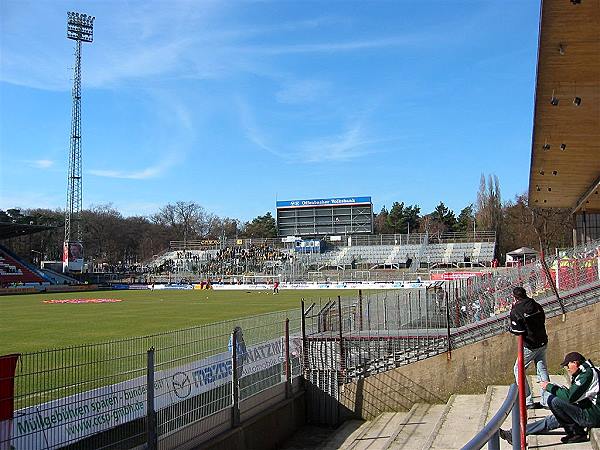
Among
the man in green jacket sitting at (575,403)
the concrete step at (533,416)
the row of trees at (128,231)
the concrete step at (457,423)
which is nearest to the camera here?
the man in green jacket sitting at (575,403)

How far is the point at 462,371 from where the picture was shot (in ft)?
40.4

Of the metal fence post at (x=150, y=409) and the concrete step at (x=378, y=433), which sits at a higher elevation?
the metal fence post at (x=150, y=409)

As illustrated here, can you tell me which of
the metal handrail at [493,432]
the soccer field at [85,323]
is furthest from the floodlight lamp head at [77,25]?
the metal handrail at [493,432]

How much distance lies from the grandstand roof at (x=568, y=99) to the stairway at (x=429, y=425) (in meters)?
6.25

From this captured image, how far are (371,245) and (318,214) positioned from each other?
10.1 m

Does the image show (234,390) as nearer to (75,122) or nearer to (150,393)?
(150,393)

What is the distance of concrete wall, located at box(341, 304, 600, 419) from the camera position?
39.5 feet

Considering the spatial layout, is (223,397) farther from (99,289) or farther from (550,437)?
(99,289)

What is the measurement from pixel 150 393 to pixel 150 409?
0.19 meters

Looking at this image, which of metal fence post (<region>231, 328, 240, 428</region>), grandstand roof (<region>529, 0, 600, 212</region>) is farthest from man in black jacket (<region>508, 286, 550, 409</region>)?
grandstand roof (<region>529, 0, 600, 212</region>)

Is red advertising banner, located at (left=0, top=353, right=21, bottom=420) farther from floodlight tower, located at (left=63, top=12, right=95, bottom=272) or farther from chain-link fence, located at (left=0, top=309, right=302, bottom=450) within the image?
floodlight tower, located at (left=63, top=12, right=95, bottom=272)

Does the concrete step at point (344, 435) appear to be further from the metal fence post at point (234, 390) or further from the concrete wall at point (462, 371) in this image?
the metal fence post at point (234, 390)

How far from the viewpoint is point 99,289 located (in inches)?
2862

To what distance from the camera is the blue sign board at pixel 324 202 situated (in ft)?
300
